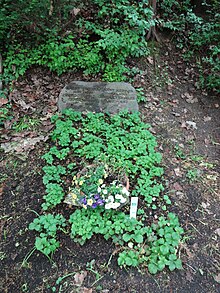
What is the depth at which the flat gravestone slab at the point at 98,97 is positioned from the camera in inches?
172

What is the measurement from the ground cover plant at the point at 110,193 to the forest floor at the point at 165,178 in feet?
0.39

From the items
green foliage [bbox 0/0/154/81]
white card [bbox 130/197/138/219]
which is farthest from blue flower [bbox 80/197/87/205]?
green foliage [bbox 0/0/154/81]

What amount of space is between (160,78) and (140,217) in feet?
10.4

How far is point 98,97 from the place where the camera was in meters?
4.46

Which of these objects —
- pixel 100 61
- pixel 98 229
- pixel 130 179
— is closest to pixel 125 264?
pixel 98 229

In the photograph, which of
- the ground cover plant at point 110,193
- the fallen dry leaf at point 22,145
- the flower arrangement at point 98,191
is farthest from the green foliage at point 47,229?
the fallen dry leaf at point 22,145

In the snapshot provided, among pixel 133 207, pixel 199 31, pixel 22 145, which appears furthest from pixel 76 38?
pixel 133 207

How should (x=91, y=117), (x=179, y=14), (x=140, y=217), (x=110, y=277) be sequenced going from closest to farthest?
1. (x=110, y=277)
2. (x=140, y=217)
3. (x=91, y=117)
4. (x=179, y=14)

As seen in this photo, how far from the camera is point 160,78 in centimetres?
529

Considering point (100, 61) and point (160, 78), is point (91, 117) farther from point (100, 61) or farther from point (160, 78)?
point (160, 78)

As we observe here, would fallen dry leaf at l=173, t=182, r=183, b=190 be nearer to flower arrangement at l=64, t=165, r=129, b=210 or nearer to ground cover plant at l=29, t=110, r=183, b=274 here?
ground cover plant at l=29, t=110, r=183, b=274

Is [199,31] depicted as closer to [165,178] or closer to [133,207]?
[165,178]

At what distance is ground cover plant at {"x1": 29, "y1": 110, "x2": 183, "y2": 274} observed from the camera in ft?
8.82

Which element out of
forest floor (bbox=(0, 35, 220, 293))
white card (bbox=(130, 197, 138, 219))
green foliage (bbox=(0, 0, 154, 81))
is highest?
green foliage (bbox=(0, 0, 154, 81))
